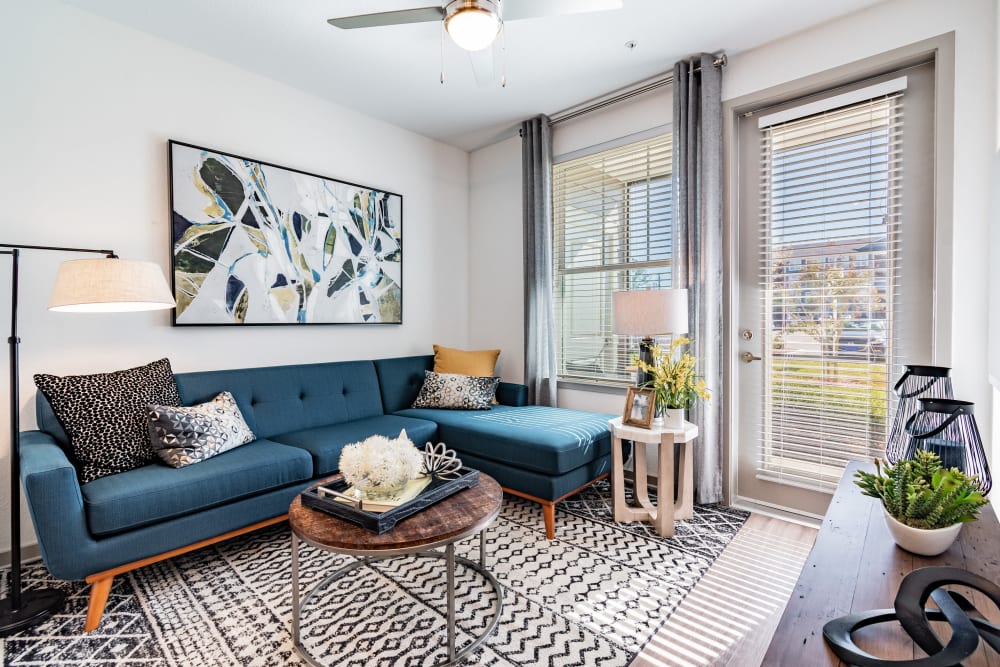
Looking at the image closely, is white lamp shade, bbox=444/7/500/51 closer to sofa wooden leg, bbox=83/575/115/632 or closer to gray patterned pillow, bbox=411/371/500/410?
gray patterned pillow, bbox=411/371/500/410

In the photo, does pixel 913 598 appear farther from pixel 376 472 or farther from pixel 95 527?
pixel 95 527

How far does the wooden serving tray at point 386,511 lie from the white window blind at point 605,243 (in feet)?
6.15

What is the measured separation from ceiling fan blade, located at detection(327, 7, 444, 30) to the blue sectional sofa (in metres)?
1.94

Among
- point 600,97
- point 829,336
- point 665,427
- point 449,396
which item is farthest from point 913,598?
point 600,97

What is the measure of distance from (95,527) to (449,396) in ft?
6.61

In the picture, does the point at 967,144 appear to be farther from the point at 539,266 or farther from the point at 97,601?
the point at 97,601

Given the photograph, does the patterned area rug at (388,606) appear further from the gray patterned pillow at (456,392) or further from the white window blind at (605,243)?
the white window blind at (605,243)

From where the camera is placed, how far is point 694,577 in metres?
2.06

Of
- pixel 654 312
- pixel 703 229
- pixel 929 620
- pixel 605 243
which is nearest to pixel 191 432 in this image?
pixel 654 312

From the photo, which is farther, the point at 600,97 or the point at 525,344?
the point at 525,344

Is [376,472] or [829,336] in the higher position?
[829,336]

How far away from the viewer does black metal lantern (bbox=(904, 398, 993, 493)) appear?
3.96 feet

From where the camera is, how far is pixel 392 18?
1.82 meters

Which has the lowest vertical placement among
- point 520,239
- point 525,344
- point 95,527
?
point 95,527
